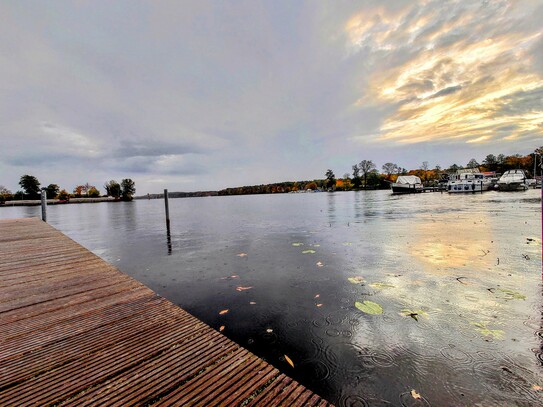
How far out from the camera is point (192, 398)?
170 centimetres

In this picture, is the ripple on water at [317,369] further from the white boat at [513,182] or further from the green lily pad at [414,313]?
the white boat at [513,182]

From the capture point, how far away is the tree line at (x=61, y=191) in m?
103

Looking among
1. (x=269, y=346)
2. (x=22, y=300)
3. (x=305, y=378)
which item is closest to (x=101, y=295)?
(x=22, y=300)

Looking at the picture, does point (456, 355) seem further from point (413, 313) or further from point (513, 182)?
point (513, 182)

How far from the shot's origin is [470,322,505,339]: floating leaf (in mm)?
3376

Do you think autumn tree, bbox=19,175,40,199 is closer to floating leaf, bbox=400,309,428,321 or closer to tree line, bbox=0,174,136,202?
tree line, bbox=0,174,136,202

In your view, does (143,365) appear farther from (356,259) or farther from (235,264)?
(356,259)

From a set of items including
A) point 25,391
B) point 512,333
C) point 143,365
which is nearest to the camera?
point 25,391

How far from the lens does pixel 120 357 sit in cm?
219

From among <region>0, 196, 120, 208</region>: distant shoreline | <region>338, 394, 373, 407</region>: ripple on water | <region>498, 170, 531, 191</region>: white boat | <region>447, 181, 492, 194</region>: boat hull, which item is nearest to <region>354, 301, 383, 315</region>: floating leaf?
<region>338, 394, 373, 407</region>: ripple on water

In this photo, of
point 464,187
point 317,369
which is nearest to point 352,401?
point 317,369

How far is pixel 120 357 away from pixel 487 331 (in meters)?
4.77

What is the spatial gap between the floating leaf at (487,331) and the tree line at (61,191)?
143891 millimetres

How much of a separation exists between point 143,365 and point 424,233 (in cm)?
1251
